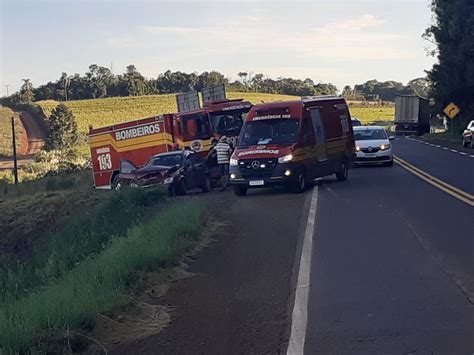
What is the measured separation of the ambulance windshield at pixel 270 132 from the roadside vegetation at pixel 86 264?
9.58 ft

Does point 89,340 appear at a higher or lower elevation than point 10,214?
higher

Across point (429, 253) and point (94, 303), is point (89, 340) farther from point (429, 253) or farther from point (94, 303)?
point (429, 253)

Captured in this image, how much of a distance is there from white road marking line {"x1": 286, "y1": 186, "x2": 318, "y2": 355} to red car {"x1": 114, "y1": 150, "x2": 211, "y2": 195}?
12.7 m

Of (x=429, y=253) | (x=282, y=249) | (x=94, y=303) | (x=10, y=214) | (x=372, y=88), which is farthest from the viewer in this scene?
(x=372, y=88)

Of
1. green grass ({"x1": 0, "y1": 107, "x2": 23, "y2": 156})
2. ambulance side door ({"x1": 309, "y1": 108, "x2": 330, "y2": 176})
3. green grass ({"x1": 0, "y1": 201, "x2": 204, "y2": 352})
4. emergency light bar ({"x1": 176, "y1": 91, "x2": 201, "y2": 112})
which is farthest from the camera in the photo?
green grass ({"x1": 0, "y1": 107, "x2": 23, "y2": 156})

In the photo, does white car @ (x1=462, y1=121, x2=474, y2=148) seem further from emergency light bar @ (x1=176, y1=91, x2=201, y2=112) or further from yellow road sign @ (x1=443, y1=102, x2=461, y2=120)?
emergency light bar @ (x1=176, y1=91, x2=201, y2=112)

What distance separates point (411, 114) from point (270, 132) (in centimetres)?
5471

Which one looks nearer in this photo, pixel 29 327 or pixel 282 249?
pixel 29 327

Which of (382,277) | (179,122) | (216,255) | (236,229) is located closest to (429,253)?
(382,277)

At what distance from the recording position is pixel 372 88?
609 ft

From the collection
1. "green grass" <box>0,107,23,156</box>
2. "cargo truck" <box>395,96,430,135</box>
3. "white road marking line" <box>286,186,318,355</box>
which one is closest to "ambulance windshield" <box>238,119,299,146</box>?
"white road marking line" <box>286,186,318,355</box>

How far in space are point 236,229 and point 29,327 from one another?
798 centimetres

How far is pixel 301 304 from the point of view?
845 centimetres

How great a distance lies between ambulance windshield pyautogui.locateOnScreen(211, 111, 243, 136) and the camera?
1346 inches
